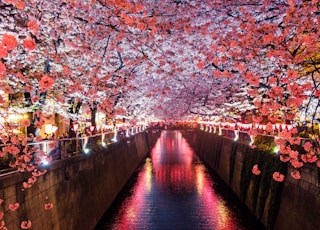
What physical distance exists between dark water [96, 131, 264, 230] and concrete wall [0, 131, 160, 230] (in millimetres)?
1351

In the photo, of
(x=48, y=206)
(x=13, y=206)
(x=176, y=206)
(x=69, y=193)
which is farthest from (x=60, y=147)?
(x=176, y=206)

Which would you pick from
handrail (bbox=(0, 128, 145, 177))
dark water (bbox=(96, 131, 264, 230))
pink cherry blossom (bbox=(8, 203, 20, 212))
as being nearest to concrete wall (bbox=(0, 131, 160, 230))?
pink cherry blossom (bbox=(8, 203, 20, 212))

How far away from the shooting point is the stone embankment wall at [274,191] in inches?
532

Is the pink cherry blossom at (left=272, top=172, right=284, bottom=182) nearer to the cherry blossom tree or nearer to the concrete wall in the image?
the cherry blossom tree

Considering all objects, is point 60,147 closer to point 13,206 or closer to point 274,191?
point 13,206

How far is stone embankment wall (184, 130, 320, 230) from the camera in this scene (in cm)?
1352

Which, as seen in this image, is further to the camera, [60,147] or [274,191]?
[274,191]

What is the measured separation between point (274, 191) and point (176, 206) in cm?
886

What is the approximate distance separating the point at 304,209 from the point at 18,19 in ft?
41.3

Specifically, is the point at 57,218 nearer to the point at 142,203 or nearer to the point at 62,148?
the point at 62,148

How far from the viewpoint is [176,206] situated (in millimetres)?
24828

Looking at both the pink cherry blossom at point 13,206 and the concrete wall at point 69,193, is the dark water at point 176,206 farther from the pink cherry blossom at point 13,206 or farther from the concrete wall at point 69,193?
the pink cherry blossom at point 13,206

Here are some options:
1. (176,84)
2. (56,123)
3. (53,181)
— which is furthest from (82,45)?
(56,123)

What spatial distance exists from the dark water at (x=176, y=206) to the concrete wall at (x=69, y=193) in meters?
1.35
